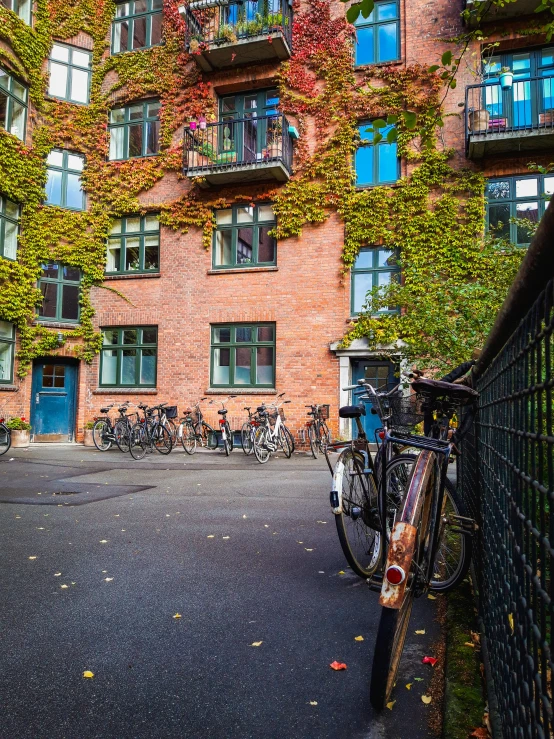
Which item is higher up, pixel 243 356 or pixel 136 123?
pixel 136 123

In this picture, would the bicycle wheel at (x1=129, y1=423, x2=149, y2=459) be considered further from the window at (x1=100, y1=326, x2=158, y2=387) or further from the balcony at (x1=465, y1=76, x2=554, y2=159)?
the balcony at (x1=465, y1=76, x2=554, y2=159)

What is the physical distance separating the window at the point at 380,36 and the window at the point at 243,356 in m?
8.39

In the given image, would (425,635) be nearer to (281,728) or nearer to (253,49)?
(281,728)

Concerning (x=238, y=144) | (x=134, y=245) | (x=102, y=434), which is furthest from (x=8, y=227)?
(x=238, y=144)

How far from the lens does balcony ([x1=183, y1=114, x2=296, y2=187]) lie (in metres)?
16.0

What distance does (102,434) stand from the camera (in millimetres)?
15703

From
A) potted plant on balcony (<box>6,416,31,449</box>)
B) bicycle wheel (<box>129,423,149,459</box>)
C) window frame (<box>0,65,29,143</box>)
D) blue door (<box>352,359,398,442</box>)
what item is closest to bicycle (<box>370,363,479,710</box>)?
bicycle wheel (<box>129,423,149,459</box>)

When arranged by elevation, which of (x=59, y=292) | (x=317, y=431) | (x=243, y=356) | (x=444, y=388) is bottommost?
(x=317, y=431)

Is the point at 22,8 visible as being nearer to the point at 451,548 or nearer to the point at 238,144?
the point at 238,144

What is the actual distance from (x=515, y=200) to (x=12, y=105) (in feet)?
50.9

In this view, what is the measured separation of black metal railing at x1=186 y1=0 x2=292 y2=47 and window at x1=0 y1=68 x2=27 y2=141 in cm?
574

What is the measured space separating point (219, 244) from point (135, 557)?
13.8m

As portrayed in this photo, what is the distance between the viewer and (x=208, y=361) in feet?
55.5

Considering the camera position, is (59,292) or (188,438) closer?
(188,438)
